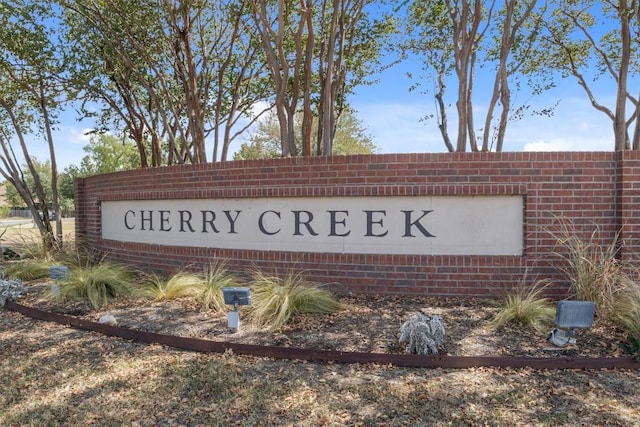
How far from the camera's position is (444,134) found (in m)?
12.8

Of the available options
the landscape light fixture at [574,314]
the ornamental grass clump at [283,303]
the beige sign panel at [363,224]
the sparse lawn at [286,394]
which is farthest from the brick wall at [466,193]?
the sparse lawn at [286,394]

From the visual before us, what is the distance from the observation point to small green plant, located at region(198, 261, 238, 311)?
19.2ft

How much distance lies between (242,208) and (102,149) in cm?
4171

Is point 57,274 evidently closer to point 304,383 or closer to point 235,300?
point 235,300

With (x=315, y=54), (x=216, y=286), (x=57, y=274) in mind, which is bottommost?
(x=216, y=286)

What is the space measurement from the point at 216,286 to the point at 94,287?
6.04 feet

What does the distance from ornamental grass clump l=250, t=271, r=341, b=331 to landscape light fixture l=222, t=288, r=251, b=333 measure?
0.28 m

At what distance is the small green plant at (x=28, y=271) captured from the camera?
337 inches

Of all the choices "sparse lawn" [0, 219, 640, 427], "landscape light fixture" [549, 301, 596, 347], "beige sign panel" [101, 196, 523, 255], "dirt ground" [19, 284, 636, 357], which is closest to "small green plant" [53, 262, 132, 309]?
"dirt ground" [19, 284, 636, 357]

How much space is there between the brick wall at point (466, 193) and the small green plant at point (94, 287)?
193 cm

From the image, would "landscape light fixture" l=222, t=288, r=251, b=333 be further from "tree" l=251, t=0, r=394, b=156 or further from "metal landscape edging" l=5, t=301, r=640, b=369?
"tree" l=251, t=0, r=394, b=156

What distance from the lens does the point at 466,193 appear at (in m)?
5.99

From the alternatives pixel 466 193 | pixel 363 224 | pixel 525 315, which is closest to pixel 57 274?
pixel 363 224

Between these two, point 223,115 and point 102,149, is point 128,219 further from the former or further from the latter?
point 102,149
